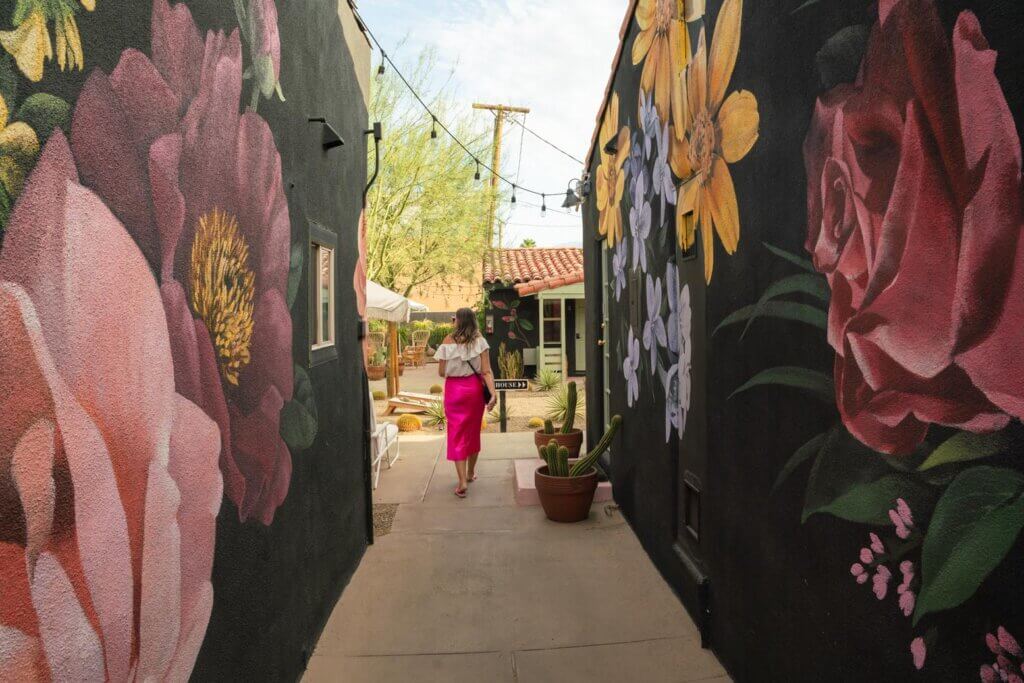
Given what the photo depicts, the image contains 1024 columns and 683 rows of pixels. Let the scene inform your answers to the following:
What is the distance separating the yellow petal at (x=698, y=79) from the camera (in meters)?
3.19

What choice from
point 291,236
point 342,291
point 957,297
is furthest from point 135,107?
point 342,291

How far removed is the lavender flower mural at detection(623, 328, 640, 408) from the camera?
4911 mm

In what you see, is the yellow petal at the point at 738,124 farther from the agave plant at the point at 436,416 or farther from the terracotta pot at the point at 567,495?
the agave plant at the point at 436,416

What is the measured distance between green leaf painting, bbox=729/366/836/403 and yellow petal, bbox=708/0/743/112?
1305mm

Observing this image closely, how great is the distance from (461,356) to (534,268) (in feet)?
40.3

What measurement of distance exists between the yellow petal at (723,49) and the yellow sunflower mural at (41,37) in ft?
7.85

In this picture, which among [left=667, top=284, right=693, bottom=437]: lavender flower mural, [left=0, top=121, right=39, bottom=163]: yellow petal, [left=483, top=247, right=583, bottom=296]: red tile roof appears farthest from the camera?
[left=483, top=247, right=583, bottom=296]: red tile roof

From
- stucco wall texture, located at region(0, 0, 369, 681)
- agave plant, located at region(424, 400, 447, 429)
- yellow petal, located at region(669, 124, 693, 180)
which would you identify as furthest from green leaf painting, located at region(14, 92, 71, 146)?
agave plant, located at region(424, 400, 447, 429)

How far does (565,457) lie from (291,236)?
10.1 feet

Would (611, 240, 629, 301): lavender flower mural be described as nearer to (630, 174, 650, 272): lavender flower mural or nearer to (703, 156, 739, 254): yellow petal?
(630, 174, 650, 272): lavender flower mural

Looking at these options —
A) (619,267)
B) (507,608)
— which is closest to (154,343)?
(507,608)

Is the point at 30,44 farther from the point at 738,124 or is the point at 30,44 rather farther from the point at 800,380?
the point at 738,124

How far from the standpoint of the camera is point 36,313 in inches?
→ 48.7

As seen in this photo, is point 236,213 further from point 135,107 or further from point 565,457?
point 565,457
